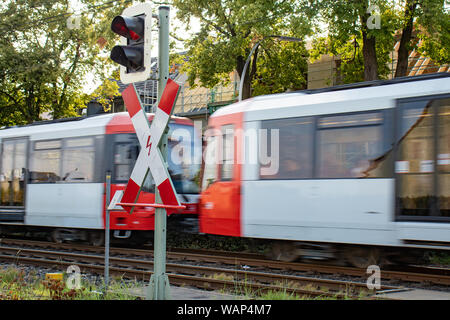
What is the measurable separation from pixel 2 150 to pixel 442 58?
50.0 feet

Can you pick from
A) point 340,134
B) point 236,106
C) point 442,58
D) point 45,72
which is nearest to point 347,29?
point 442,58

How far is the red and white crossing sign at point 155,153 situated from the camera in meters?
5.54

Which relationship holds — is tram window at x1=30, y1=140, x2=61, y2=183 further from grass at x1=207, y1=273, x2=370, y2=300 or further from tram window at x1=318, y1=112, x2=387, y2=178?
tram window at x1=318, y1=112, x2=387, y2=178

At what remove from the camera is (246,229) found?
11359 mm

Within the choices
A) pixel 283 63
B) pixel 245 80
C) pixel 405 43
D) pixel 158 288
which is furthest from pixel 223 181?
pixel 283 63

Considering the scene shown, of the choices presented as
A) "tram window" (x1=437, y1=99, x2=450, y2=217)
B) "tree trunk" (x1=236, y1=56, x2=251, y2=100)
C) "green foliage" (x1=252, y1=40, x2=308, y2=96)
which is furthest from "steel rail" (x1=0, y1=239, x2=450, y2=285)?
"green foliage" (x1=252, y1=40, x2=308, y2=96)

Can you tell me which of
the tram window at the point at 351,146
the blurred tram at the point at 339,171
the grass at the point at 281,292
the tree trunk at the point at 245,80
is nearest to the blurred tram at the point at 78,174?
the blurred tram at the point at 339,171

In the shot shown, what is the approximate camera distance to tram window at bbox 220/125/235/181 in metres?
11.6

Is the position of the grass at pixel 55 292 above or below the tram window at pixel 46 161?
below

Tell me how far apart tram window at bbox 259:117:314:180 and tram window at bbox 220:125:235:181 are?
2.75 ft

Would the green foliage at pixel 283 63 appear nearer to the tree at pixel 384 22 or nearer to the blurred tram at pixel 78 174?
the tree at pixel 384 22

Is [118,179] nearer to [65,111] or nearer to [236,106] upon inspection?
[236,106]

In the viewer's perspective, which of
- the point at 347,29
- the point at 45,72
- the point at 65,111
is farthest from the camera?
the point at 65,111

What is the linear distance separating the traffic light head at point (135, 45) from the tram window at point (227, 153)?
5.94 m
